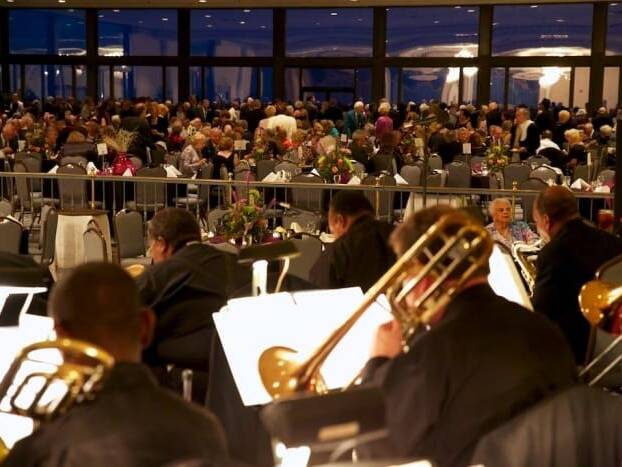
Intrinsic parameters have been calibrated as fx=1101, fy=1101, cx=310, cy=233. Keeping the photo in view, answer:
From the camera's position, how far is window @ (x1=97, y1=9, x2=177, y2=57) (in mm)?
23562

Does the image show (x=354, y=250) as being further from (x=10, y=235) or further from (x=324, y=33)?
(x=324, y=33)

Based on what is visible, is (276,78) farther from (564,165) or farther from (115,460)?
(115,460)

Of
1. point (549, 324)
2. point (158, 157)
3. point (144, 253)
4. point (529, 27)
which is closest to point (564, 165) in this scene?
Answer: point (158, 157)

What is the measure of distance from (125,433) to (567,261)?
132 inches

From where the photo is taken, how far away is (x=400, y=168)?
504 inches

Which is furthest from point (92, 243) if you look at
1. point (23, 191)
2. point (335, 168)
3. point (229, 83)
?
point (229, 83)

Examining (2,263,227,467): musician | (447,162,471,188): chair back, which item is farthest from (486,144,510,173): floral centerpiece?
(2,263,227,467): musician

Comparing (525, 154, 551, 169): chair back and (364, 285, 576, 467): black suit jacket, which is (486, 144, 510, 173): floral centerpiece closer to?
(525, 154, 551, 169): chair back

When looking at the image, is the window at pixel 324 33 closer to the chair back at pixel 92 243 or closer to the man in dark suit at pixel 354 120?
the man in dark suit at pixel 354 120

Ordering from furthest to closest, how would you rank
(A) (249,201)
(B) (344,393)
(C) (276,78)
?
(C) (276,78) < (A) (249,201) < (B) (344,393)

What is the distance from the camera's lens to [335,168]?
32.6 feet

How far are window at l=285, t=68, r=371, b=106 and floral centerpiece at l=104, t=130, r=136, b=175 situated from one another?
969 cm

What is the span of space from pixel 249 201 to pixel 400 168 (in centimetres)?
605

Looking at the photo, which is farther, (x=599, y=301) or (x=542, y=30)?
(x=542, y=30)
